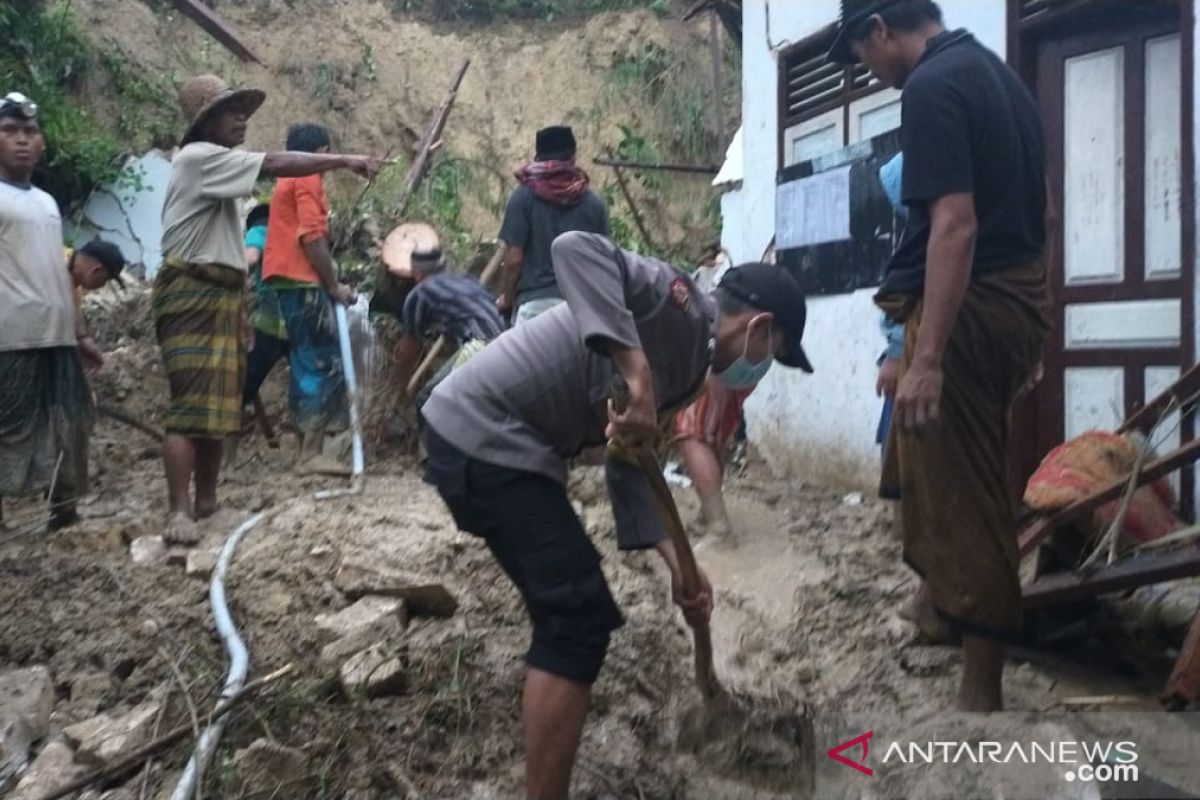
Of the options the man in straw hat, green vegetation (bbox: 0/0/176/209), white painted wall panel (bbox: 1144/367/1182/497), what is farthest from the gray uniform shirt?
green vegetation (bbox: 0/0/176/209)

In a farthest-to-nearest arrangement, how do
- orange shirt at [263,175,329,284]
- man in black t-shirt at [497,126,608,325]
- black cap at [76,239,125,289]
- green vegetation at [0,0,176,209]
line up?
1. green vegetation at [0,0,176,209]
2. orange shirt at [263,175,329,284]
3. man in black t-shirt at [497,126,608,325]
4. black cap at [76,239,125,289]

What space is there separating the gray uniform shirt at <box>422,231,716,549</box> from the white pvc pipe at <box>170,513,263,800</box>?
3.76 ft

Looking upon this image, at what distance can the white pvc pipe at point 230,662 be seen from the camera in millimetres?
2992

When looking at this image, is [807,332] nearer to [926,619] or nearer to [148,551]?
[926,619]

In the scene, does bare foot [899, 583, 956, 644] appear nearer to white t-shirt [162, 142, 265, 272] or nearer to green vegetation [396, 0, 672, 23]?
white t-shirt [162, 142, 265, 272]

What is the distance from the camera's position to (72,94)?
37.8 feet

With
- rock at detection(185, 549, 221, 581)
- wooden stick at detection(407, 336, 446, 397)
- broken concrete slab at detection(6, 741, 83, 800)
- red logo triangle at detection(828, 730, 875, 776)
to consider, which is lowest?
broken concrete slab at detection(6, 741, 83, 800)

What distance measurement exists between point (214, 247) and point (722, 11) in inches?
205

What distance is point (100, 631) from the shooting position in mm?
3932

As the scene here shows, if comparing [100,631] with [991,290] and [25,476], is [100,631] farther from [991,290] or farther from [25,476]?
[991,290]

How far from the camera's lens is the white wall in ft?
19.2

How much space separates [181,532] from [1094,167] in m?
3.79

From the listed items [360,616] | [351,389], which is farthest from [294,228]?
[360,616]

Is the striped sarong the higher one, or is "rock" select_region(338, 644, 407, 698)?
the striped sarong
